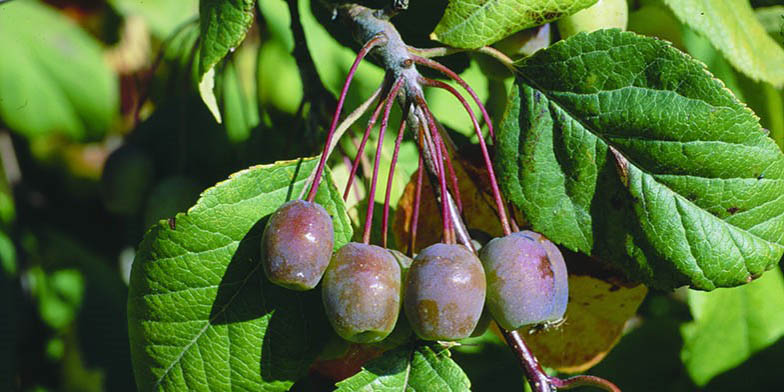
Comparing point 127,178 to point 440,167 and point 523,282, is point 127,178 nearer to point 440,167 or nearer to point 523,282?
point 440,167

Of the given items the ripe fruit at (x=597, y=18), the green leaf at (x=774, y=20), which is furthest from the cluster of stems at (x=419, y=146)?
the green leaf at (x=774, y=20)

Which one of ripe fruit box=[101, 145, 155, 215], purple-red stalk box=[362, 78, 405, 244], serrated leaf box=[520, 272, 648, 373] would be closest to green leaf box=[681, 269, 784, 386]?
serrated leaf box=[520, 272, 648, 373]

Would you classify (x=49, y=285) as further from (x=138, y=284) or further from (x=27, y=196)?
(x=138, y=284)

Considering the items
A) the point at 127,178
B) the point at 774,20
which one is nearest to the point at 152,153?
the point at 127,178

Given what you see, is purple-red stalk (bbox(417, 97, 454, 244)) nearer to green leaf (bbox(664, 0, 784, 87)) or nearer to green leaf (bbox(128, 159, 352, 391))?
green leaf (bbox(128, 159, 352, 391))

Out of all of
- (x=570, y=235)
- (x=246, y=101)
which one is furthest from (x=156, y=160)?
(x=570, y=235)

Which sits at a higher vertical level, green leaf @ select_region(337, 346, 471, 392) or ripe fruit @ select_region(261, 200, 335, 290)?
ripe fruit @ select_region(261, 200, 335, 290)
